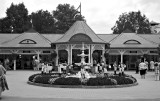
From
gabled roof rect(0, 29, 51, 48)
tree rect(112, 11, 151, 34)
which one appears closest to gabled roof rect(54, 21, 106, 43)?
gabled roof rect(0, 29, 51, 48)

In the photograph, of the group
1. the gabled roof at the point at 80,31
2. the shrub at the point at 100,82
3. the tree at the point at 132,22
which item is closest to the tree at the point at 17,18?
the tree at the point at 132,22

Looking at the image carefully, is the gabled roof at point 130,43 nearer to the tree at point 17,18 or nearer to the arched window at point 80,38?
the arched window at point 80,38

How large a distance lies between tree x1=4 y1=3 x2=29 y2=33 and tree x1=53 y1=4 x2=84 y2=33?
24.6 feet

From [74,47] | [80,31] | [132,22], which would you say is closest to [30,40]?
[74,47]

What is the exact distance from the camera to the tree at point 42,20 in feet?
→ 235

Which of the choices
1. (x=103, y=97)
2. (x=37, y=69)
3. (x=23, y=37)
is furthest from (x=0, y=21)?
(x=103, y=97)

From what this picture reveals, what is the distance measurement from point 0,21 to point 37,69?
33.5 metres

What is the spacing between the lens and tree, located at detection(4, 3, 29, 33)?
68500 mm

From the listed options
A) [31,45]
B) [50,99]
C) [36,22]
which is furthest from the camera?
[36,22]

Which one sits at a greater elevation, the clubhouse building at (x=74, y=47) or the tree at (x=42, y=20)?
the tree at (x=42, y=20)

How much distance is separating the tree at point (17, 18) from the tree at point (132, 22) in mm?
22979

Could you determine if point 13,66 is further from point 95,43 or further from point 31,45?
point 95,43

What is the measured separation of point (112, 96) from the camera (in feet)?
46.8

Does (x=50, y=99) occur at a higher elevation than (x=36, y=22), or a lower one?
lower
